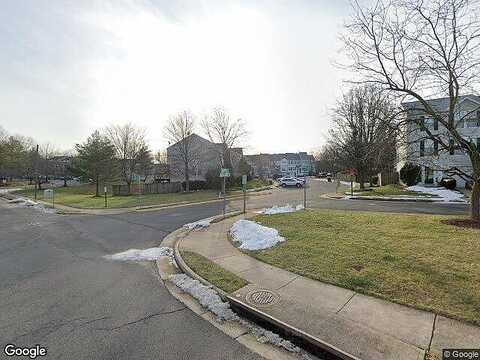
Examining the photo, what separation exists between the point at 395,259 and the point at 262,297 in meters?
3.40

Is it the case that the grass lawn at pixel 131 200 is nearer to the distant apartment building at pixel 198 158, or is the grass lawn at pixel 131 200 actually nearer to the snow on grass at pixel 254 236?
the distant apartment building at pixel 198 158

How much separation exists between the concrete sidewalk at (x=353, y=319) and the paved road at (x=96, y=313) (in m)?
1.02

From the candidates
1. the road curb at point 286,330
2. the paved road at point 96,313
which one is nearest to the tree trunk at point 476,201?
the road curb at point 286,330

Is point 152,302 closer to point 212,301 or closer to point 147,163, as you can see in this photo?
point 212,301

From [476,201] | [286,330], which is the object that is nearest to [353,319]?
[286,330]

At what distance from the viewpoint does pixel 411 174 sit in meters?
35.2

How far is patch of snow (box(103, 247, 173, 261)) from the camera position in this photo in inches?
316

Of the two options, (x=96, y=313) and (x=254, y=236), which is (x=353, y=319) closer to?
(x=96, y=313)

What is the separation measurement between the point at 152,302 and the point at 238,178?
38911mm

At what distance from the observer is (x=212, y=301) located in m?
5.09

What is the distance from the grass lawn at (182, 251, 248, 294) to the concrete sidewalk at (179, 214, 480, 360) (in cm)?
22

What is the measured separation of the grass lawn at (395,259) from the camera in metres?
4.76

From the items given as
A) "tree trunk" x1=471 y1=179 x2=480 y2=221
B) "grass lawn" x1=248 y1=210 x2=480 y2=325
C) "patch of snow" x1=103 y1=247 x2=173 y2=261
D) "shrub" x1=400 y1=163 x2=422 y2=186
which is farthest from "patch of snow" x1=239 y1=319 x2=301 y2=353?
"shrub" x1=400 y1=163 x2=422 y2=186

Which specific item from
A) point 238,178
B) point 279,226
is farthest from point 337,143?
point 279,226
